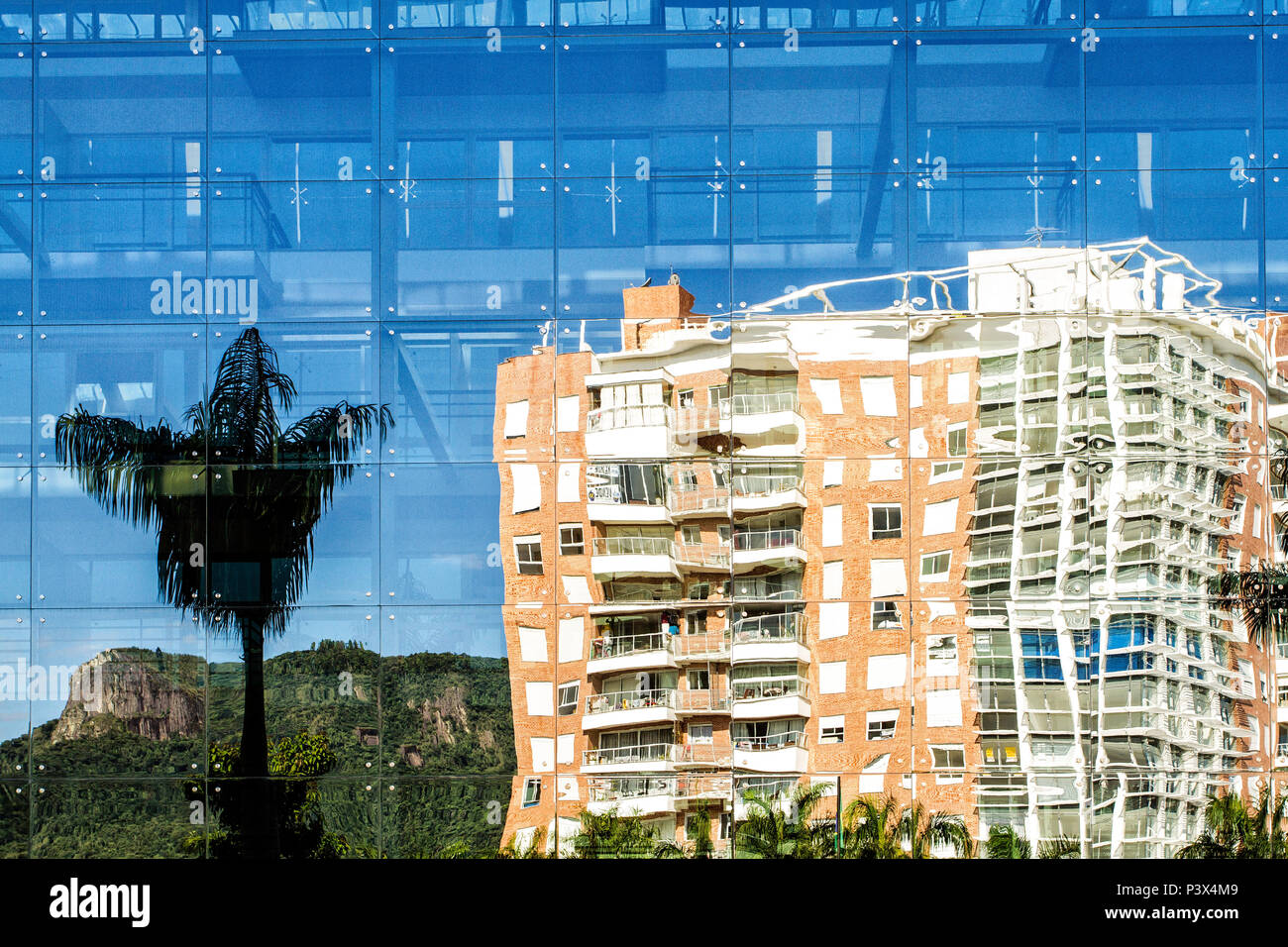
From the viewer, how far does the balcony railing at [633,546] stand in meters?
6.61

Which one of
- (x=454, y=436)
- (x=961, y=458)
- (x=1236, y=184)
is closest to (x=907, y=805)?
(x=961, y=458)

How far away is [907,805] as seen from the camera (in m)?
6.55

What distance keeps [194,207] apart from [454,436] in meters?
2.03

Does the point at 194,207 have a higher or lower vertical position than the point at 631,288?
higher

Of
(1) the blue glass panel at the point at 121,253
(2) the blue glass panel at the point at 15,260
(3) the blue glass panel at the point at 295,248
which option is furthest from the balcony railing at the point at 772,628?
(2) the blue glass panel at the point at 15,260

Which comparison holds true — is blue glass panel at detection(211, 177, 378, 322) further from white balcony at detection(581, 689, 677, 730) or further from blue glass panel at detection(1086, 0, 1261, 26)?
blue glass panel at detection(1086, 0, 1261, 26)

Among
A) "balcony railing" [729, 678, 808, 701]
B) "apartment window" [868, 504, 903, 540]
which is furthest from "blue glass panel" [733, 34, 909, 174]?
"balcony railing" [729, 678, 808, 701]

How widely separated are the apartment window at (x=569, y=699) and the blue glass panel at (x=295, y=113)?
123 inches

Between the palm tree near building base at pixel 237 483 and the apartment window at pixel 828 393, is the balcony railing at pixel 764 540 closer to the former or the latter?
the apartment window at pixel 828 393

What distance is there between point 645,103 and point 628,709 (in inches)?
135

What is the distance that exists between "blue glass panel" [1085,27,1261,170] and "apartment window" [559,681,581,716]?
4.13m

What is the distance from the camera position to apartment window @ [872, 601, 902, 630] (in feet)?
21.6

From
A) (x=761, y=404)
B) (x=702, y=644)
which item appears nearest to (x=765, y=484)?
(x=761, y=404)

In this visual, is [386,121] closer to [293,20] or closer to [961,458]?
[293,20]
